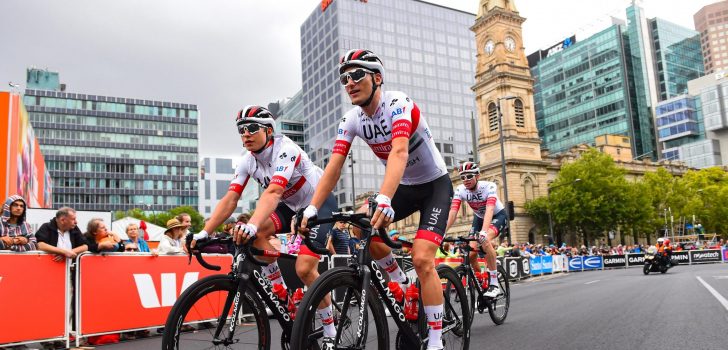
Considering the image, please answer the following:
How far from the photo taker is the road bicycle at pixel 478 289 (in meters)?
7.46

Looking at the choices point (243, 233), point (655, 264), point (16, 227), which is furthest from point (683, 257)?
point (243, 233)

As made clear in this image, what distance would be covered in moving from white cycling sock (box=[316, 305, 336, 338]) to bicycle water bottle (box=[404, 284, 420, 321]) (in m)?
0.83

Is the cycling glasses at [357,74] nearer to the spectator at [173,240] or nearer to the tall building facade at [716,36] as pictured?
the spectator at [173,240]

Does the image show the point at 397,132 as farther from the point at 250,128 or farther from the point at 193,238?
the point at 193,238

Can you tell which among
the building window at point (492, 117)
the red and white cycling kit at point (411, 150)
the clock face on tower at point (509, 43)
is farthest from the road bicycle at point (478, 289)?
the clock face on tower at point (509, 43)

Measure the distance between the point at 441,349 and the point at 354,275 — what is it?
3.82 ft

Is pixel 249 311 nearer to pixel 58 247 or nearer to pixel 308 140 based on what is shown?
pixel 58 247

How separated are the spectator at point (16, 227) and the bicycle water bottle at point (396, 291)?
22.2ft

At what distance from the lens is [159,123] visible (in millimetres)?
110688

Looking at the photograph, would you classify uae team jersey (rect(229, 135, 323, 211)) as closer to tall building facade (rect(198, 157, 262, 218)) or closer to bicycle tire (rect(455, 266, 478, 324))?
bicycle tire (rect(455, 266, 478, 324))

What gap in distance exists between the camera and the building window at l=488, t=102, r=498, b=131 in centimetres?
7462

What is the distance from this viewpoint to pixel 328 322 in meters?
3.93

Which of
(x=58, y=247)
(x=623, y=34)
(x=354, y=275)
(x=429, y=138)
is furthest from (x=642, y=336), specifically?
(x=623, y=34)

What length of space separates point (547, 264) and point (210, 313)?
30.8 metres
